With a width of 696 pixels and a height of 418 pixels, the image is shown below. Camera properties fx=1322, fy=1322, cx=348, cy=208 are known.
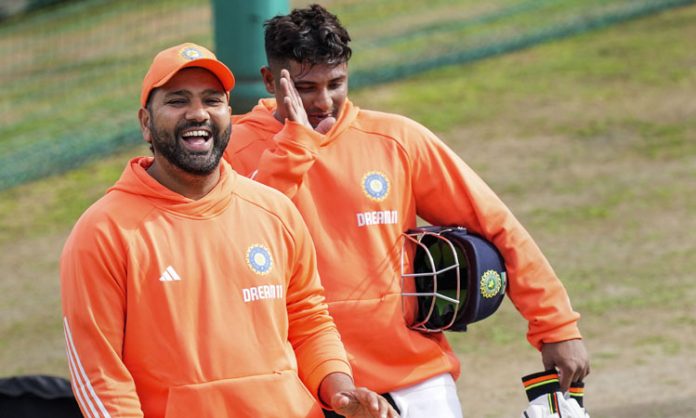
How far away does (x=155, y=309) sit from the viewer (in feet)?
10.9

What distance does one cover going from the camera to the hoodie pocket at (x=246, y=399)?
Result: 3.31 m

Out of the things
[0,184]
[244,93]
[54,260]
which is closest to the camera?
[244,93]

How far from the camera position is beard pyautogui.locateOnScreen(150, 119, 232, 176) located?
3.43 meters

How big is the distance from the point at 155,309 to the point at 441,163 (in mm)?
1260

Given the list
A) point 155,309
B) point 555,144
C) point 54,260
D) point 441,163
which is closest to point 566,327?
point 441,163

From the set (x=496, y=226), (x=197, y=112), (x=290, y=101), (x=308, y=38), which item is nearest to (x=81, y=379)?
(x=197, y=112)

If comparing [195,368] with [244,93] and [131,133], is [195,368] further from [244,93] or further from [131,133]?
[131,133]

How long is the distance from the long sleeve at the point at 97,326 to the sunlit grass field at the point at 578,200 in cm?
336

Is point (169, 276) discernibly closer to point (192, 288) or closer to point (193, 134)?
point (192, 288)

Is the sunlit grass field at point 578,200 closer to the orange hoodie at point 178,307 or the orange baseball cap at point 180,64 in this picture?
the orange hoodie at point 178,307

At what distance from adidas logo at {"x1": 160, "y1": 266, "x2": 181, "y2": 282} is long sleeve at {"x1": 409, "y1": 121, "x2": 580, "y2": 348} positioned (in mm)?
1144

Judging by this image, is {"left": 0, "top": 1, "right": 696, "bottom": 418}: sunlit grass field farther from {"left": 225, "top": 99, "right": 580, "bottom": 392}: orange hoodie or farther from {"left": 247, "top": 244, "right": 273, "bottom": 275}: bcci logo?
{"left": 247, "top": 244, "right": 273, "bottom": 275}: bcci logo

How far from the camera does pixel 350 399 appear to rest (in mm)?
3410

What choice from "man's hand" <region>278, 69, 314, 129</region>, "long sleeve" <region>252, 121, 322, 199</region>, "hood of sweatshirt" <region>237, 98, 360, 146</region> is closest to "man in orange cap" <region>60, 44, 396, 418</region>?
"long sleeve" <region>252, 121, 322, 199</region>
